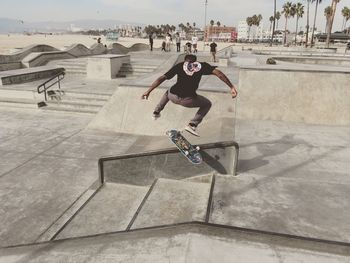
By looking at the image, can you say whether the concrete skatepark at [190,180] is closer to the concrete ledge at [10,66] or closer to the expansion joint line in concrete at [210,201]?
the expansion joint line in concrete at [210,201]

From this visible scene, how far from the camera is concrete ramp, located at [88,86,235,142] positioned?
10.1m

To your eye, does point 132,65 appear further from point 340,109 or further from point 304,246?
point 304,246

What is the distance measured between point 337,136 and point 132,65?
1382 cm

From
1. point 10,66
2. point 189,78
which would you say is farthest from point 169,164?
point 10,66

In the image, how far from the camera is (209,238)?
368 centimetres

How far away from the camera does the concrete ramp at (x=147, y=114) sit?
33.3 feet

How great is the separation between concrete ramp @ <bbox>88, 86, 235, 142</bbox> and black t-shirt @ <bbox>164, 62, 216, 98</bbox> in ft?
14.4

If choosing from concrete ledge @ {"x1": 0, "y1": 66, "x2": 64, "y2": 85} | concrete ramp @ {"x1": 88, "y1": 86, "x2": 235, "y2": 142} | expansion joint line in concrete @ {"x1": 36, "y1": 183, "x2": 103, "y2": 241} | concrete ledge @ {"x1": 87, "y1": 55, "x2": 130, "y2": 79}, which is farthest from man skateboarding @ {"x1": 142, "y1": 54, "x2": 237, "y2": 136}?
concrete ledge @ {"x1": 0, "y1": 66, "x2": 64, "y2": 85}

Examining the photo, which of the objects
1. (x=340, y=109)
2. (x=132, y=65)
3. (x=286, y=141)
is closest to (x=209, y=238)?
(x=286, y=141)

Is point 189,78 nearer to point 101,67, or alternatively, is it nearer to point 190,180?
point 190,180

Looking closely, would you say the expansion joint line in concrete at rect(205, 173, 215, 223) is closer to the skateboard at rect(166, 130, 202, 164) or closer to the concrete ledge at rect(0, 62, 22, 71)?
the skateboard at rect(166, 130, 202, 164)

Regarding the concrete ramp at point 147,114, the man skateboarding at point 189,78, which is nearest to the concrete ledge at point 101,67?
the concrete ramp at point 147,114

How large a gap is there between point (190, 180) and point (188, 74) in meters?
2.16

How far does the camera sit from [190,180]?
238 inches
